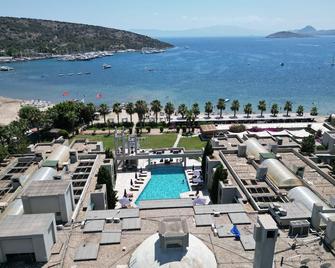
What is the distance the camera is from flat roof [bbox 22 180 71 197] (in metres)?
33.6

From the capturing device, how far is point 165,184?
57.9 metres

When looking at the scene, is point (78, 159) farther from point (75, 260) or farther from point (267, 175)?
point (267, 175)

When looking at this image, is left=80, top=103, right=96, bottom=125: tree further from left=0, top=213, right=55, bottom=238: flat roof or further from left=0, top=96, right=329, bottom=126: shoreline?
left=0, top=213, right=55, bottom=238: flat roof

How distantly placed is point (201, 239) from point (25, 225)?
52.3 ft

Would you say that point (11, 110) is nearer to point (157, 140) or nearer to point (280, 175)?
point (157, 140)

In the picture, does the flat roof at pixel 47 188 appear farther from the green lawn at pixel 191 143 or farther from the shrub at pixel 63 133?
the shrub at pixel 63 133

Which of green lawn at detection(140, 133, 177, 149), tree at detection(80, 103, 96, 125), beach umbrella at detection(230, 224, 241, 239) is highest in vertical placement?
beach umbrella at detection(230, 224, 241, 239)

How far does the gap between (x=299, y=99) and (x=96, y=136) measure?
9608cm

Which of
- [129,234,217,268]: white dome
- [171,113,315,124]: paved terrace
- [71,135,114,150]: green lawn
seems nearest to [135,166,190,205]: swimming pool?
[71,135,114,150]: green lawn

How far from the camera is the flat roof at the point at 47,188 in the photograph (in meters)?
33.6

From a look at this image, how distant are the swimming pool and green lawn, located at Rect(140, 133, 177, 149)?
13.1m

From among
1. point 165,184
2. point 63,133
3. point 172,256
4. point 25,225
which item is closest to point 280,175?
point 165,184

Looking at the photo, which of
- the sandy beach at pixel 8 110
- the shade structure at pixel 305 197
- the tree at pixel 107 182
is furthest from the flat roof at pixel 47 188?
the sandy beach at pixel 8 110

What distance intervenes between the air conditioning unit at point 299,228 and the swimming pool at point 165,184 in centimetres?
2480
